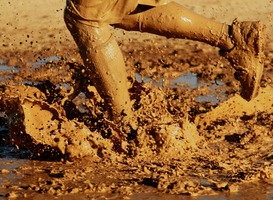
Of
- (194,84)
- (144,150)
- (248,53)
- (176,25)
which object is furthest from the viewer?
(194,84)

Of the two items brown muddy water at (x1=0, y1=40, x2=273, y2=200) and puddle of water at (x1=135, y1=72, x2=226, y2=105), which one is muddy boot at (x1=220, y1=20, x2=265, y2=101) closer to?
brown muddy water at (x1=0, y1=40, x2=273, y2=200)

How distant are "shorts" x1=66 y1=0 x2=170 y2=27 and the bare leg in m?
0.16

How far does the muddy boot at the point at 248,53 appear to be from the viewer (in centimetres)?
527

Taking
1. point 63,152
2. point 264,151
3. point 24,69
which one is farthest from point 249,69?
point 24,69

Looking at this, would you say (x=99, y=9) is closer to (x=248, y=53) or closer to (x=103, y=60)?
(x=103, y=60)

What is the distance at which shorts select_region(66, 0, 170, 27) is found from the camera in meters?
4.85

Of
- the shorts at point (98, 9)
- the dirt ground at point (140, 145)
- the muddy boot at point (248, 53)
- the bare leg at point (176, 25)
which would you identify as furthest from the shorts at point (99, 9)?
the muddy boot at point (248, 53)

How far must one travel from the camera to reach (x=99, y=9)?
487 centimetres

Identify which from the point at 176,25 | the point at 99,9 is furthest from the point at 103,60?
the point at 176,25

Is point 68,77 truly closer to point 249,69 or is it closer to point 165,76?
point 165,76

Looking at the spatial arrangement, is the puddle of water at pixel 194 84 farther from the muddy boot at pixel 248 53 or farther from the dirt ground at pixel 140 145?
the muddy boot at pixel 248 53

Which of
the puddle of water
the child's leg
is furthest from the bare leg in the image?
the puddle of water

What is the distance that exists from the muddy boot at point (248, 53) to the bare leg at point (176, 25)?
0.05m

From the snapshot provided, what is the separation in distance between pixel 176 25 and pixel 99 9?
0.59 metres
